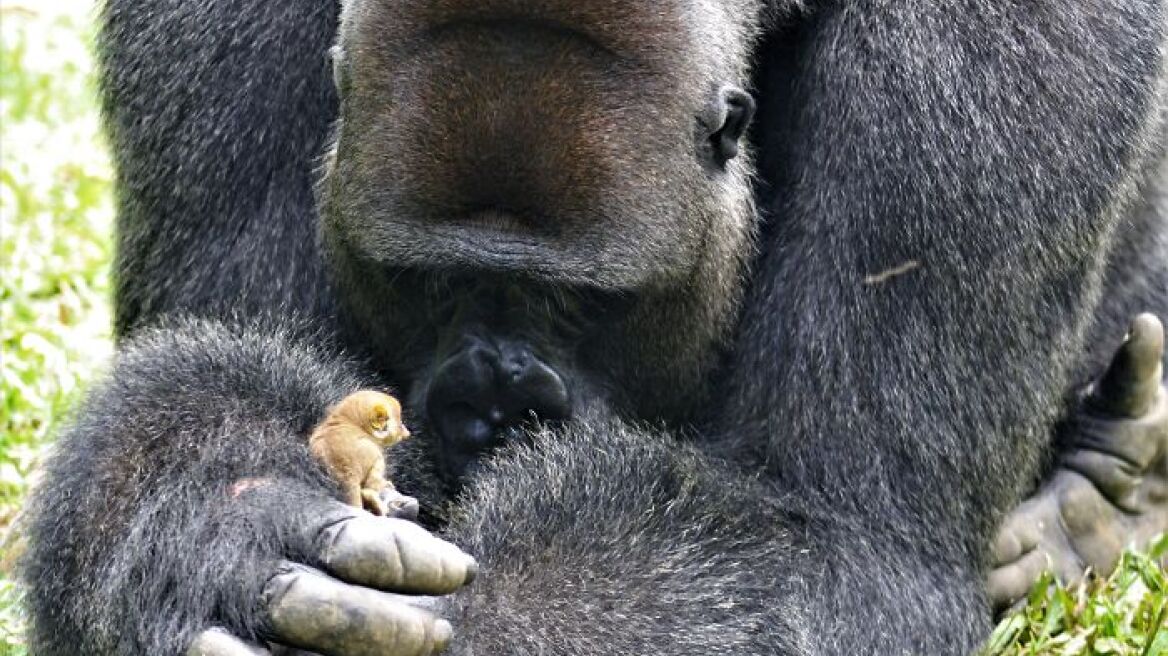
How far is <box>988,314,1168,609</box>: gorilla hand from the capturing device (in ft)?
15.9

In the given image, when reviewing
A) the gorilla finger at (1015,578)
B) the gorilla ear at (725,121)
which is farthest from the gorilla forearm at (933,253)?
the gorilla finger at (1015,578)

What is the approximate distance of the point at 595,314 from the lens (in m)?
3.88

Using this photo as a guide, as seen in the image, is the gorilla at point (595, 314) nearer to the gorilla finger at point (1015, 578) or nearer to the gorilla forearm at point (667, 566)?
the gorilla forearm at point (667, 566)

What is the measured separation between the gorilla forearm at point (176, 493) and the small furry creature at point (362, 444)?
0.04m

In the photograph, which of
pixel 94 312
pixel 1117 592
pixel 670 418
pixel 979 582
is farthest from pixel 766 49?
pixel 94 312

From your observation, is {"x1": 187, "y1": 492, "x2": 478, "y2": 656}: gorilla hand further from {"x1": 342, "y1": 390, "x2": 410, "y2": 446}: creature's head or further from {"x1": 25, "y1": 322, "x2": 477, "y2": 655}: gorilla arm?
{"x1": 342, "y1": 390, "x2": 410, "y2": 446}: creature's head

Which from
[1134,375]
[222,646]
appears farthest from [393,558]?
[1134,375]

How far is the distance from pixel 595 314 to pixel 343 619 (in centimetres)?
95

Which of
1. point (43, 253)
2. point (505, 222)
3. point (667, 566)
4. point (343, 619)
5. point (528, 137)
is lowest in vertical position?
point (43, 253)

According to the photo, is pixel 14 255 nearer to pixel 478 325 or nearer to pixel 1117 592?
pixel 478 325

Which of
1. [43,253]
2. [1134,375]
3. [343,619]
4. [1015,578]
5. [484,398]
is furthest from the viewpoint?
[43,253]

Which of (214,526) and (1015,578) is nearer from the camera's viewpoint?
(214,526)

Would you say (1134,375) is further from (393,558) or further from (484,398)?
(393,558)

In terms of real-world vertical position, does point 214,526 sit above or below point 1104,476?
above
